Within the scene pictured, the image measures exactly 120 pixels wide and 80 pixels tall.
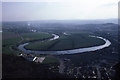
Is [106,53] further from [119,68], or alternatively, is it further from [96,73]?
[119,68]

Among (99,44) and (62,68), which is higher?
(99,44)

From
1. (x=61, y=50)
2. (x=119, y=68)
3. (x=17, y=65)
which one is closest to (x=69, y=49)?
(x=61, y=50)

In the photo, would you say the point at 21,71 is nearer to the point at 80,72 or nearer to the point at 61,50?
the point at 80,72

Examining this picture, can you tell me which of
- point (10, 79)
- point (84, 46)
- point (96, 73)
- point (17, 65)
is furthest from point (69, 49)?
point (10, 79)

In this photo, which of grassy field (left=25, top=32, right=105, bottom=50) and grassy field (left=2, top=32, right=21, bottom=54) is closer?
grassy field (left=2, top=32, right=21, bottom=54)

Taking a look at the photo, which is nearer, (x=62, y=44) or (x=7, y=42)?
(x=62, y=44)

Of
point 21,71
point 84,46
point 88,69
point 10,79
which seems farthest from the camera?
point 84,46

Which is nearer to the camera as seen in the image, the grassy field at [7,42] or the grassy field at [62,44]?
the grassy field at [7,42]

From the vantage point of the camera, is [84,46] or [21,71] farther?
[84,46]

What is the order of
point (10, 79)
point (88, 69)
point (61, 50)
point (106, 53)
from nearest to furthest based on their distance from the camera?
point (10, 79) → point (88, 69) → point (106, 53) → point (61, 50)
